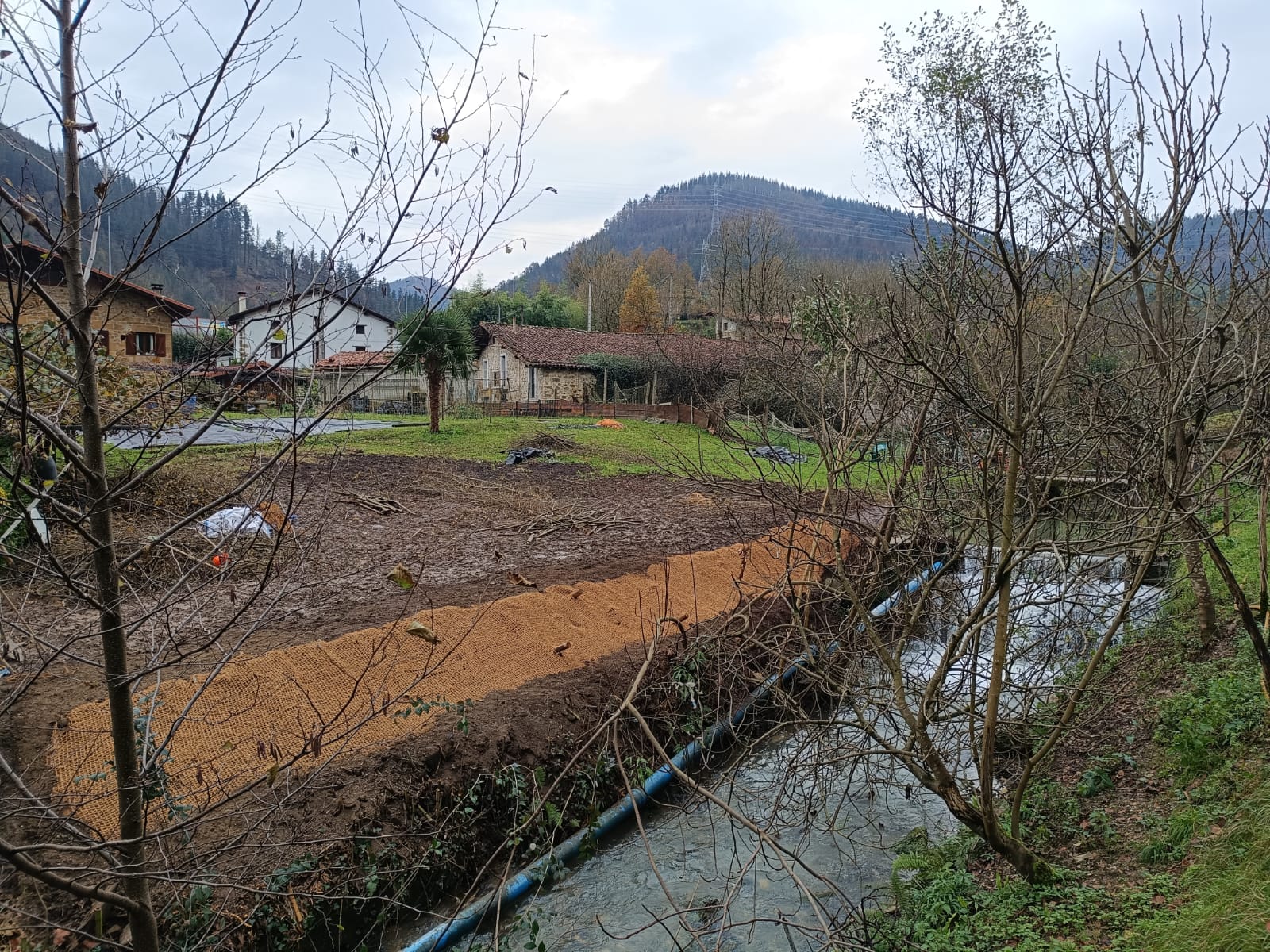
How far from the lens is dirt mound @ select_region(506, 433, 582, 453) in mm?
21281

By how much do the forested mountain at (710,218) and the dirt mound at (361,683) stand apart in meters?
80.7

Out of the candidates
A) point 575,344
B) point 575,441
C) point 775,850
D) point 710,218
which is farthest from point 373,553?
point 710,218

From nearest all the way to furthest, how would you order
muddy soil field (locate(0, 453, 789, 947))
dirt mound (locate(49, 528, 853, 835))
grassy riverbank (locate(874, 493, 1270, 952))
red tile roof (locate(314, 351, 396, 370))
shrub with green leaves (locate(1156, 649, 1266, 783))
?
1. red tile roof (locate(314, 351, 396, 370))
2. muddy soil field (locate(0, 453, 789, 947))
3. grassy riverbank (locate(874, 493, 1270, 952))
4. dirt mound (locate(49, 528, 853, 835))
5. shrub with green leaves (locate(1156, 649, 1266, 783))

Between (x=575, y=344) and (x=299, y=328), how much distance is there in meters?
34.5

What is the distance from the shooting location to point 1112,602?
445cm

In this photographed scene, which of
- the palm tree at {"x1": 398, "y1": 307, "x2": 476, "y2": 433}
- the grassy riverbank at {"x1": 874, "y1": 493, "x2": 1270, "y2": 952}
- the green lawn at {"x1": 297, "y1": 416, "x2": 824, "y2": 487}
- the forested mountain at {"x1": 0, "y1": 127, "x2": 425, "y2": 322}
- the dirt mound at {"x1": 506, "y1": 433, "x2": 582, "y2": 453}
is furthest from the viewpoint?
the palm tree at {"x1": 398, "y1": 307, "x2": 476, "y2": 433}

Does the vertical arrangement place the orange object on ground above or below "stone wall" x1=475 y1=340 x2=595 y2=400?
below

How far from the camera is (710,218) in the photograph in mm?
112250

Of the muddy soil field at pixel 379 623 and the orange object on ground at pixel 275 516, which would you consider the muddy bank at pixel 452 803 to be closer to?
the muddy soil field at pixel 379 623

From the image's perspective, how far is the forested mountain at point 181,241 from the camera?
1.85m

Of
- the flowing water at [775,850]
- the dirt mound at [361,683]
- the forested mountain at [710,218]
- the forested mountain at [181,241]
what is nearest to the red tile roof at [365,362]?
the forested mountain at [181,241]

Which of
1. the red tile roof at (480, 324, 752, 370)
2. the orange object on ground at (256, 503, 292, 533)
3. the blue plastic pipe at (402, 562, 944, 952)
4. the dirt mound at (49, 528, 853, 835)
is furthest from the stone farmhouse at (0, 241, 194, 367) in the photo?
the red tile roof at (480, 324, 752, 370)

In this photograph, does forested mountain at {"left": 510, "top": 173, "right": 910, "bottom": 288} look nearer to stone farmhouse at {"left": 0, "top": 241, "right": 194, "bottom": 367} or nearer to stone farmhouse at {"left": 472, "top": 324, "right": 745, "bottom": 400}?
stone farmhouse at {"left": 472, "top": 324, "right": 745, "bottom": 400}

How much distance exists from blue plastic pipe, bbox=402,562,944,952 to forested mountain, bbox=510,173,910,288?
271ft
